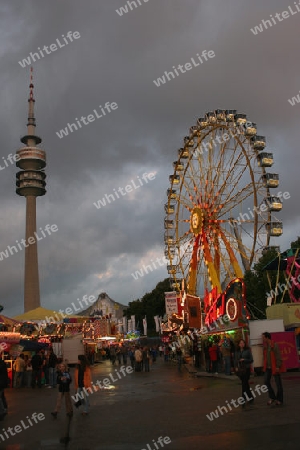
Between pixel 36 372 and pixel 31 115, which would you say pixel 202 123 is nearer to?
pixel 36 372

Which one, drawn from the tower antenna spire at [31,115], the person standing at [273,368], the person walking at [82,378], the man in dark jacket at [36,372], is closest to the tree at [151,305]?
the tower antenna spire at [31,115]

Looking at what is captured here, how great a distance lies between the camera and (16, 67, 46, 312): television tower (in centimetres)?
9994

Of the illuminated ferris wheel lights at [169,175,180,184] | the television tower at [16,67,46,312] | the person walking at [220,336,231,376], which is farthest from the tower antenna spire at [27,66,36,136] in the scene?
the person walking at [220,336,231,376]

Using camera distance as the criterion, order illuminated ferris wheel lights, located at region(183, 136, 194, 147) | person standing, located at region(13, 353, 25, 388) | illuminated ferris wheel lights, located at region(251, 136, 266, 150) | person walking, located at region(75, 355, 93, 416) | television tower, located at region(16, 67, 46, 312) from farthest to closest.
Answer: television tower, located at region(16, 67, 46, 312) → illuminated ferris wheel lights, located at region(183, 136, 194, 147) → illuminated ferris wheel lights, located at region(251, 136, 266, 150) → person standing, located at region(13, 353, 25, 388) → person walking, located at region(75, 355, 93, 416)

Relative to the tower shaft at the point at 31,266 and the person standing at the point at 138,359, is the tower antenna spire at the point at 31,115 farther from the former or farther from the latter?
the person standing at the point at 138,359

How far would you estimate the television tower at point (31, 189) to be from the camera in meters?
99.9

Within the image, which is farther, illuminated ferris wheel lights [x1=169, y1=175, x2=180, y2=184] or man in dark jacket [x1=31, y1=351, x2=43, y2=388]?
illuminated ferris wheel lights [x1=169, y1=175, x2=180, y2=184]

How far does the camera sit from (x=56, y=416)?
11.7m

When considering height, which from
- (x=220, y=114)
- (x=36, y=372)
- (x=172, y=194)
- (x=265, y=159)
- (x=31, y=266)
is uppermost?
(x=31, y=266)

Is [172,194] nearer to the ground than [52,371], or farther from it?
farther from it

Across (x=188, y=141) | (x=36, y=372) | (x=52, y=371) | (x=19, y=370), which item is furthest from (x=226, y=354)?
(x=188, y=141)

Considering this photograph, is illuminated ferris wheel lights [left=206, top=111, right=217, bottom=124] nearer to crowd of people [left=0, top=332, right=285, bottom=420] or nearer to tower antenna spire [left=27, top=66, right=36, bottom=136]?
crowd of people [left=0, top=332, right=285, bottom=420]

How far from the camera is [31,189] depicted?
345 ft

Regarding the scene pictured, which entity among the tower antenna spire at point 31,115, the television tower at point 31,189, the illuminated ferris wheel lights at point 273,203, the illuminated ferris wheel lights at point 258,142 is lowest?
the illuminated ferris wheel lights at point 273,203
